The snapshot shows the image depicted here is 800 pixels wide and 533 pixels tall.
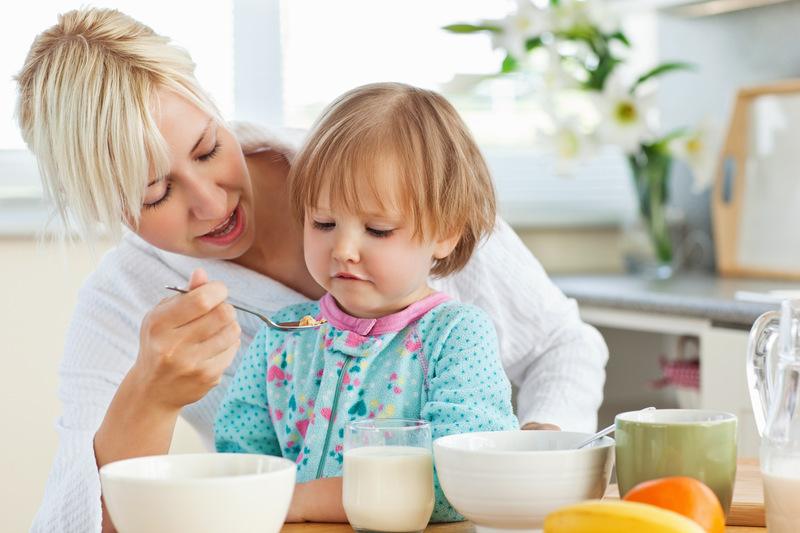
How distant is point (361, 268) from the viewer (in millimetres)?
1171

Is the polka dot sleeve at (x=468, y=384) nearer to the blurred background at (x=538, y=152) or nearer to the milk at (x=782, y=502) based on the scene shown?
the milk at (x=782, y=502)

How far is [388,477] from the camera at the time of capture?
3.01ft

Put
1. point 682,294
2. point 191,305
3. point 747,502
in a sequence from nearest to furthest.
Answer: point 747,502 < point 191,305 < point 682,294

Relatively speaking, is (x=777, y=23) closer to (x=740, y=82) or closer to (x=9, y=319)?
(x=740, y=82)

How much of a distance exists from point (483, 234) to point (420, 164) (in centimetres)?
20

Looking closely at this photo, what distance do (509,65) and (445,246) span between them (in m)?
1.76

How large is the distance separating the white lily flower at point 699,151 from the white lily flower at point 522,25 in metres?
0.45

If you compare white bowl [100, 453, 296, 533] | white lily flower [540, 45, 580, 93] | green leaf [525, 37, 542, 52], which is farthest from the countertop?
white bowl [100, 453, 296, 533]

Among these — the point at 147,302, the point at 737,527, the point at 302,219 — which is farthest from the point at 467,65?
the point at 737,527

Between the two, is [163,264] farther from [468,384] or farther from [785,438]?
[785,438]

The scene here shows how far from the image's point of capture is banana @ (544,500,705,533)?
0.73m

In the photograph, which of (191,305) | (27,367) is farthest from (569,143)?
(191,305)

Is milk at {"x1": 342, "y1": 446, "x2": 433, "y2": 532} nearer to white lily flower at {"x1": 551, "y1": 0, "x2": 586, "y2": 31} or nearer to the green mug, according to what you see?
the green mug

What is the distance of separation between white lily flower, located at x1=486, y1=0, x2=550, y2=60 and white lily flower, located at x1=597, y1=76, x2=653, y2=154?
223 mm
